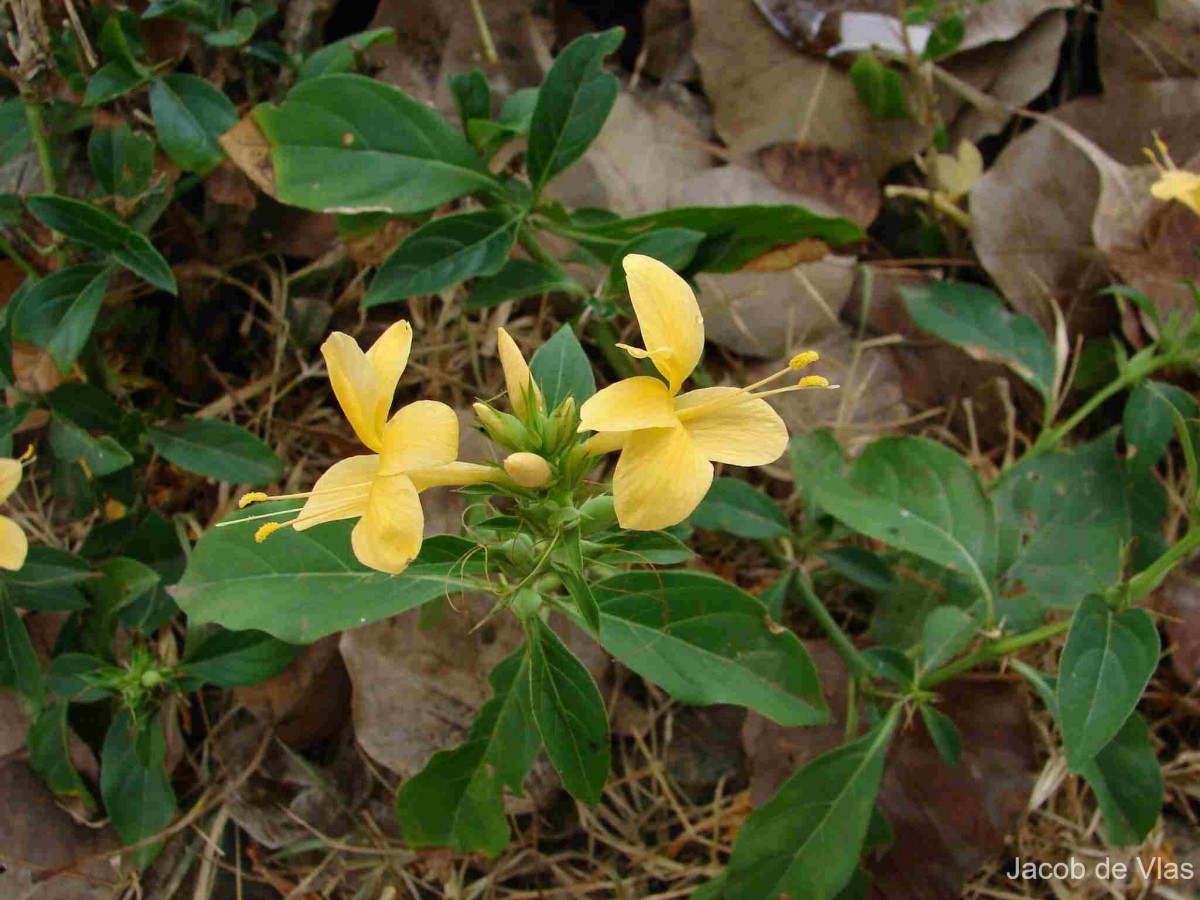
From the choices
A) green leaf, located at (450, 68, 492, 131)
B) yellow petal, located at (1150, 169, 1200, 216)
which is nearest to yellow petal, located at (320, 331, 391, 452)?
green leaf, located at (450, 68, 492, 131)

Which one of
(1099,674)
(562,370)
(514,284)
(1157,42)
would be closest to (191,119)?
(514,284)

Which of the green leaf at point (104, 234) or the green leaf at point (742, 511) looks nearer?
the green leaf at point (104, 234)

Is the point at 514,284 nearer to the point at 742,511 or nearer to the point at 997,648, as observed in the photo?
the point at 742,511

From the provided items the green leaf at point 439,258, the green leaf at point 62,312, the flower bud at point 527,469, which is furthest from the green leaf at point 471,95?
the flower bud at point 527,469

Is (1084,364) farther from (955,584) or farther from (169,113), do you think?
(169,113)

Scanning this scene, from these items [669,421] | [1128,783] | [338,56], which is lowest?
[1128,783]

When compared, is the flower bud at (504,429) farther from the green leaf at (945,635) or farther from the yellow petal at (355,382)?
the green leaf at (945,635)
